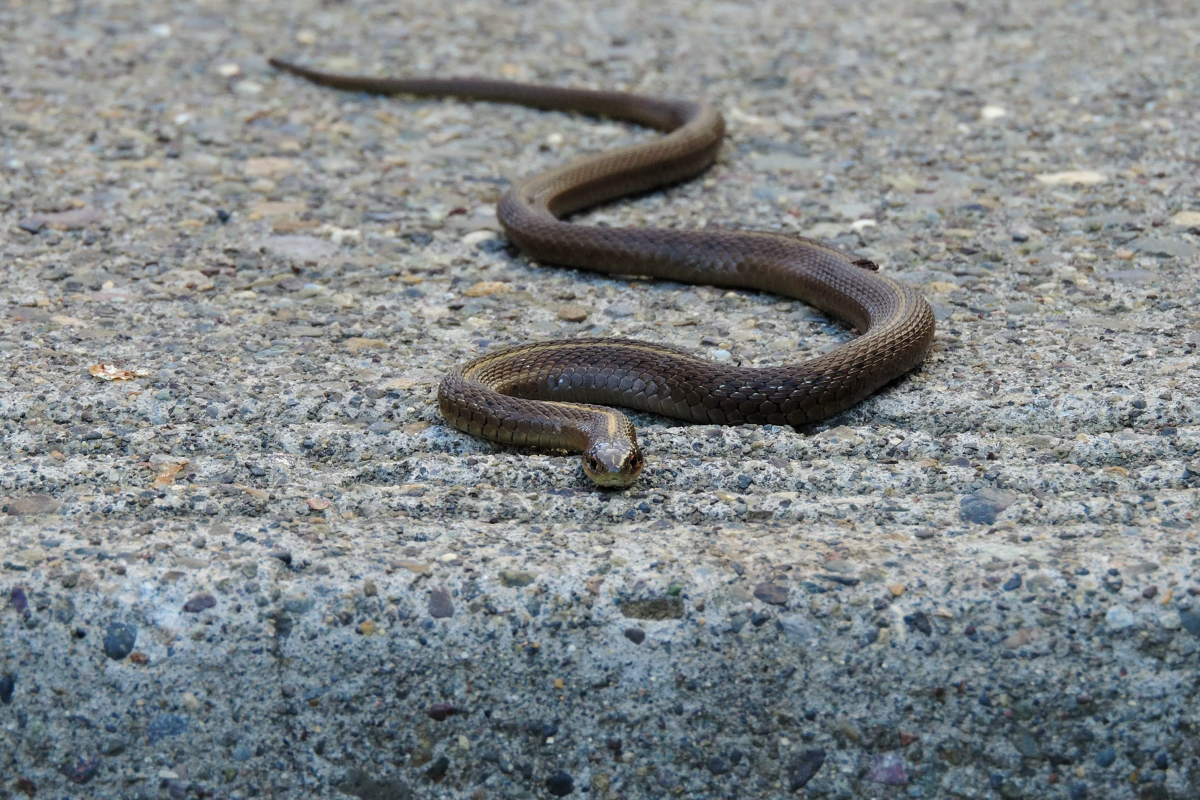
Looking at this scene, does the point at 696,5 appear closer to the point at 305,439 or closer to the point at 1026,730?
the point at 305,439

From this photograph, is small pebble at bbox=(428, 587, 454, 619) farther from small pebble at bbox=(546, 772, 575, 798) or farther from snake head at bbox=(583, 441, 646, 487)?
snake head at bbox=(583, 441, 646, 487)

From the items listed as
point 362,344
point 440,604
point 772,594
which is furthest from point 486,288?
point 772,594

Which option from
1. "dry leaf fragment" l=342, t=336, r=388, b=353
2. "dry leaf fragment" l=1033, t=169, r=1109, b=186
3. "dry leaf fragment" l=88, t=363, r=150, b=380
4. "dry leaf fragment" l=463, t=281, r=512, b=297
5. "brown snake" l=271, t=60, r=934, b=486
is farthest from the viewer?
"dry leaf fragment" l=1033, t=169, r=1109, b=186

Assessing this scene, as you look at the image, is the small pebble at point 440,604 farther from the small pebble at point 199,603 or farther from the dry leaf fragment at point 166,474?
the dry leaf fragment at point 166,474

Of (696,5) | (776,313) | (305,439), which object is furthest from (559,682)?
(696,5)

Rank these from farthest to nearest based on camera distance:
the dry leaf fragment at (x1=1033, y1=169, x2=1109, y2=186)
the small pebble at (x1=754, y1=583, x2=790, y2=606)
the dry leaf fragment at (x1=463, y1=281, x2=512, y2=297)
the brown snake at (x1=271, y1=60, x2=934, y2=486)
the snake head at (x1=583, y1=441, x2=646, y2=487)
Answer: the dry leaf fragment at (x1=1033, y1=169, x2=1109, y2=186) → the dry leaf fragment at (x1=463, y1=281, x2=512, y2=297) → the brown snake at (x1=271, y1=60, x2=934, y2=486) → the snake head at (x1=583, y1=441, x2=646, y2=487) → the small pebble at (x1=754, y1=583, x2=790, y2=606)

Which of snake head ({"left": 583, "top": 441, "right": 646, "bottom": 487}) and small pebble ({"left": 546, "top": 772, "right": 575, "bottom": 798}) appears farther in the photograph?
snake head ({"left": 583, "top": 441, "right": 646, "bottom": 487})

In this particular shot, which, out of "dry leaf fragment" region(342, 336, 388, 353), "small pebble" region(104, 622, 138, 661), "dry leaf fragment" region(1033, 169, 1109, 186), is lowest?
"small pebble" region(104, 622, 138, 661)

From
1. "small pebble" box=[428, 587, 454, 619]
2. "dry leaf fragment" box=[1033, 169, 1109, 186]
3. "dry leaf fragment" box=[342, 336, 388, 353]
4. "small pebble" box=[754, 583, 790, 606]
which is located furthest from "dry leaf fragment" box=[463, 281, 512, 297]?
"dry leaf fragment" box=[1033, 169, 1109, 186]

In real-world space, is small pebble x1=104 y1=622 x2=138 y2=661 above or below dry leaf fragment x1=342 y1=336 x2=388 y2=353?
A: below

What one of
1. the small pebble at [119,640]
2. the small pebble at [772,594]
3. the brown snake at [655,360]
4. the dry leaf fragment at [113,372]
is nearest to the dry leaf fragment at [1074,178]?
the brown snake at [655,360]
